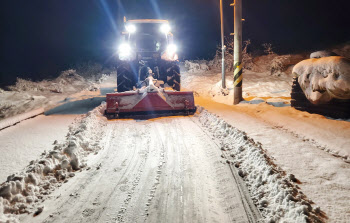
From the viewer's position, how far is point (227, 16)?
31.0 meters

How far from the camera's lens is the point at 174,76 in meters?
9.97

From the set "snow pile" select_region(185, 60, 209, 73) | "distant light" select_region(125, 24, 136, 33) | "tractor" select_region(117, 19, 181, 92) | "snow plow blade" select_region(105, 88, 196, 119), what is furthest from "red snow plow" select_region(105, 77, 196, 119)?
"snow pile" select_region(185, 60, 209, 73)

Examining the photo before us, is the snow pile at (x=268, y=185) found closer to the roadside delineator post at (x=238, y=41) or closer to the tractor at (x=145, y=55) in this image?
the roadside delineator post at (x=238, y=41)

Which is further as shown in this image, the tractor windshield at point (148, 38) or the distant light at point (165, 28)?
the distant light at point (165, 28)

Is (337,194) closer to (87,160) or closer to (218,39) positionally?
(87,160)

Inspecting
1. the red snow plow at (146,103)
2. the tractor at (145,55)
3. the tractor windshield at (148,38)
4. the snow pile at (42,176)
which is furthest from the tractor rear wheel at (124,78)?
the snow pile at (42,176)

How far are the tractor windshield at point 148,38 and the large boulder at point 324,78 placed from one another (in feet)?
17.9

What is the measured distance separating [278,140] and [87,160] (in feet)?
11.8

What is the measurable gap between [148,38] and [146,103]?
13.2 ft

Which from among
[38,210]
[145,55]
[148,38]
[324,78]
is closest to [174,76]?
[145,55]

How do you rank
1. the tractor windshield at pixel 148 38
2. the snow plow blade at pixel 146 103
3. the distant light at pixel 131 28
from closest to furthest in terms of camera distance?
the snow plow blade at pixel 146 103, the distant light at pixel 131 28, the tractor windshield at pixel 148 38

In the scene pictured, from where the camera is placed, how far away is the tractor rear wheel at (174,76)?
32.5ft

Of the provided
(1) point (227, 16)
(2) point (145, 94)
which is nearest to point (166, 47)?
(2) point (145, 94)

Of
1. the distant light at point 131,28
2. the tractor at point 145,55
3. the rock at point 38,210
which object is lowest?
the rock at point 38,210
